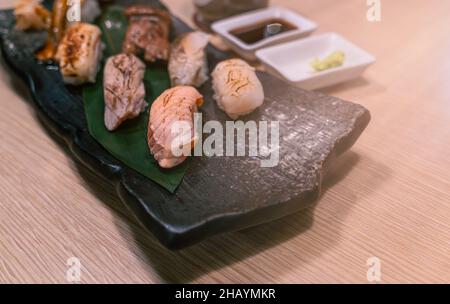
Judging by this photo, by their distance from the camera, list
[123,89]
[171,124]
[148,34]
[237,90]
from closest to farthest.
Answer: [171,124]
[237,90]
[123,89]
[148,34]

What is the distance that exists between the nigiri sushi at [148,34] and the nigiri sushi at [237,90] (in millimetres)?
464

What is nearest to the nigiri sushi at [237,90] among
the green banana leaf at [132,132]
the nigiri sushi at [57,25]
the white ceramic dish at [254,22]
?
the green banana leaf at [132,132]

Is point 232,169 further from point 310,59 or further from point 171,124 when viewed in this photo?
point 310,59

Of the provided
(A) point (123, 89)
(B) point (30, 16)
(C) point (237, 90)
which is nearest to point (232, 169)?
(C) point (237, 90)

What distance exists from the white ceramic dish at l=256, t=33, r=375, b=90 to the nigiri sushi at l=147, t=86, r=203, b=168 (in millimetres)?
648

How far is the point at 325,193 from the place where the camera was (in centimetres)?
170

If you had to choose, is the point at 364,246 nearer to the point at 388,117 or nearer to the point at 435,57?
the point at 388,117

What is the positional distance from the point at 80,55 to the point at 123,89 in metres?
0.37

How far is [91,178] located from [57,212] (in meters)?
0.21

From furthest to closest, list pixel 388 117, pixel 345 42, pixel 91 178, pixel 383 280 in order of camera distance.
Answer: pixel 345 42, pixel 388 117, pixel 91 178, pixel 383 280

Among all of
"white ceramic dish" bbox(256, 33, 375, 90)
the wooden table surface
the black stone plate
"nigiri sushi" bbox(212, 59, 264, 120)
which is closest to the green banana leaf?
the black stone plate

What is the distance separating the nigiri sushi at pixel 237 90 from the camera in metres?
1.79

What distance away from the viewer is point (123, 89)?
74.7 inches

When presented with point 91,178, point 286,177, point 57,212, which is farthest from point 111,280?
point 286,177
